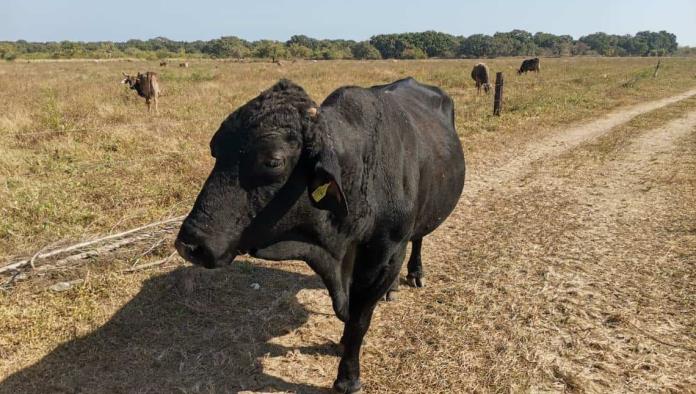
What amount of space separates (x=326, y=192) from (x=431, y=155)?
1331mm

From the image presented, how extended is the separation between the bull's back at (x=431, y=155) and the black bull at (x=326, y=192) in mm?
22

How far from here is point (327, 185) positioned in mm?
2100

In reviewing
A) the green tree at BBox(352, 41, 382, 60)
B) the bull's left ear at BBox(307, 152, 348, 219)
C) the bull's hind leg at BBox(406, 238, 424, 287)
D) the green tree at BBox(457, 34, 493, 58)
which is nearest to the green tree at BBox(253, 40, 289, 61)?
the green tree at BBox(352, 41, 382, 60)

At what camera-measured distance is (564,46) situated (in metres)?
110

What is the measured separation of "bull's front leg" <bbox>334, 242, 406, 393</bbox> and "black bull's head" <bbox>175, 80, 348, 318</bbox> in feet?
2.36

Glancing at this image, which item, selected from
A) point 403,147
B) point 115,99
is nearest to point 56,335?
point 403,147

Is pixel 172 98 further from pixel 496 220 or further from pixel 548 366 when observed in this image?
pixel 548 366

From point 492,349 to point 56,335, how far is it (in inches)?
127

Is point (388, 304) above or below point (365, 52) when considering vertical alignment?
below

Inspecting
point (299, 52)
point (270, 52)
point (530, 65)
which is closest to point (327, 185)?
point (530, 65)

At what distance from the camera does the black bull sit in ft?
6.57

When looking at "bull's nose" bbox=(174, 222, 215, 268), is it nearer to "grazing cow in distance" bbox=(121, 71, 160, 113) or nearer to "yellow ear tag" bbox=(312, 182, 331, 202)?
"yellow ear tag" bbox=(312, 182, 331, 202)

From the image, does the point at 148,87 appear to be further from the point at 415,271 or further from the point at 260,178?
the point at 260,178

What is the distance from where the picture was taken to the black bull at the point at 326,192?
2002 millimetres
